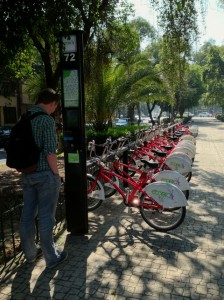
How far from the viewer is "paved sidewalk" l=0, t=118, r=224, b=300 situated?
10.1 ft

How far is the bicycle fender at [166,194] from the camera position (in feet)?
14.2

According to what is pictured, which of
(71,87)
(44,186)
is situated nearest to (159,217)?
(44,186)

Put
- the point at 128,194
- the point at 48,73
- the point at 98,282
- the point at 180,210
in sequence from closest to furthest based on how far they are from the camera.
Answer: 1. the point at 98,282
2. the point at 180,210
3. the point at 128,194
4. the point at 48,73

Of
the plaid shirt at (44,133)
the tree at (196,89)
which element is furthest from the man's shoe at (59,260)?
the tree at (196,89)

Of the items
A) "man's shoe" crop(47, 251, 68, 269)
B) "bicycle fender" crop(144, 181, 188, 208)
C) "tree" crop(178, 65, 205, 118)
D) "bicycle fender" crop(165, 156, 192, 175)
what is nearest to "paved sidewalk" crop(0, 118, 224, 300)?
"man's shoe" crop(47, 251, 68, 269)

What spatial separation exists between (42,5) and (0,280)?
12.8 ft

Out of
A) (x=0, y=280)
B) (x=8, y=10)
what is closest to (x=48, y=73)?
(x=8, y=10)

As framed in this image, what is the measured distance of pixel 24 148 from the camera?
3.14m

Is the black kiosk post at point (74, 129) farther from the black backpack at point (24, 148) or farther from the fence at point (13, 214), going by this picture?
the black backpack at point (24, 148)

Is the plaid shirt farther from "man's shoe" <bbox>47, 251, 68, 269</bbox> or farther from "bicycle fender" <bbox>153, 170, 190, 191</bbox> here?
"bicycle fender" <bbox>153, 170, 190, 191</bbox>

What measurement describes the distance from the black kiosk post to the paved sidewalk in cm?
36

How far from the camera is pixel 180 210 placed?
4.48 m

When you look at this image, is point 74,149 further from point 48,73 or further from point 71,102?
point 48,73

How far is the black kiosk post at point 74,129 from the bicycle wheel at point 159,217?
0.90m
